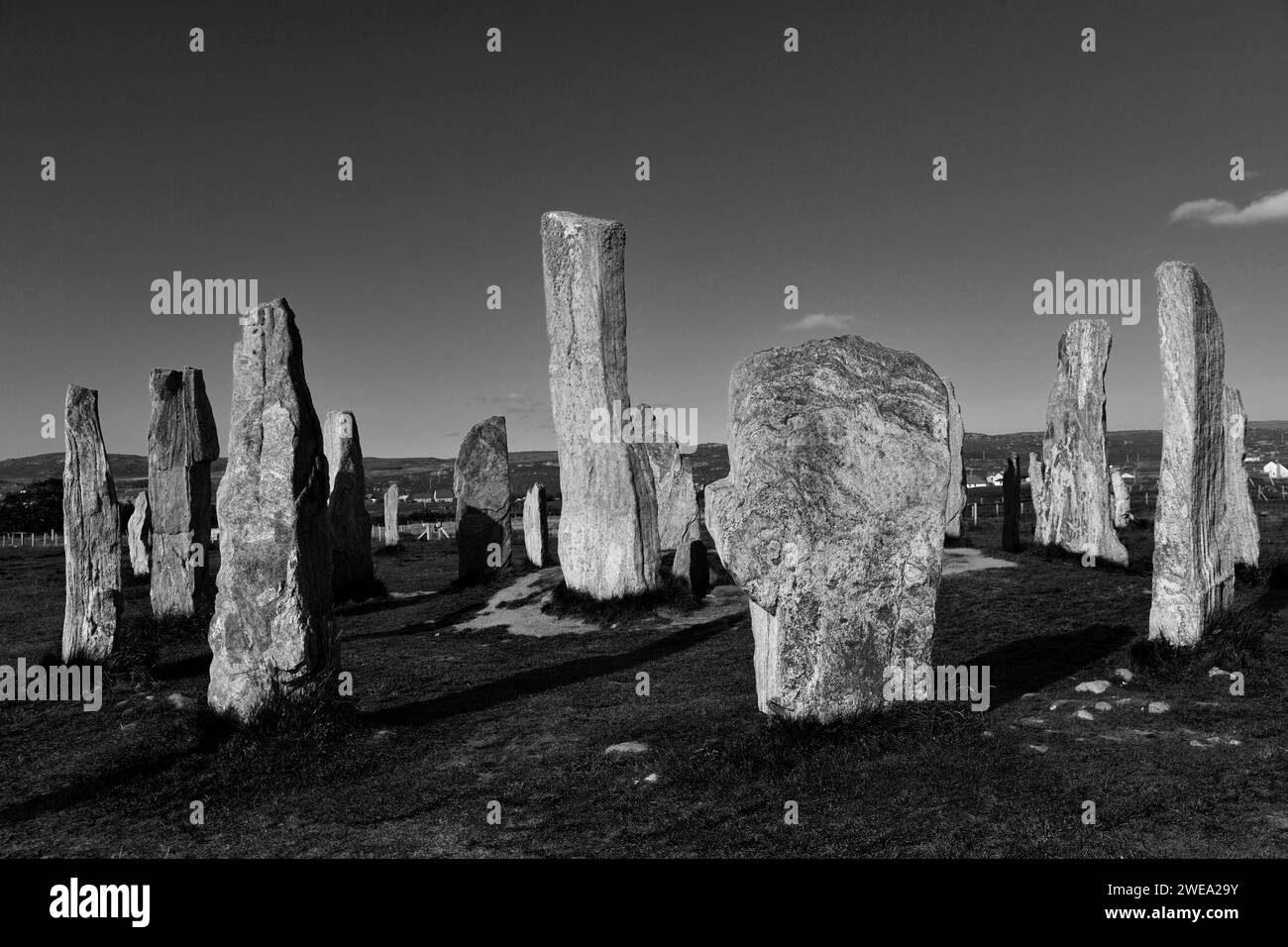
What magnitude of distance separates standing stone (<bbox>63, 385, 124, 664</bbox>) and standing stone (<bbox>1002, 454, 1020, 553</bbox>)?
14780mm

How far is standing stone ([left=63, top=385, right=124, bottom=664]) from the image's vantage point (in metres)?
9.92

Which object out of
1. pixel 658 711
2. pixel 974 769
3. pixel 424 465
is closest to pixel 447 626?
pixel 658 711

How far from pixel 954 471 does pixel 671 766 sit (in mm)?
5076

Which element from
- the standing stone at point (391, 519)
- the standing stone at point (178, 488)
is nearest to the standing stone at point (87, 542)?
the standing stone at point (178, 488)

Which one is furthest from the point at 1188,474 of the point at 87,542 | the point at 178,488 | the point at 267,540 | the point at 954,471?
the point at 178,488

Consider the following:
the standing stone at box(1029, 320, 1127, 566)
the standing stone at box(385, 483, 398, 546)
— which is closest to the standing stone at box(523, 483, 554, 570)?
the standing stone at box(385, 483, 398, 546)

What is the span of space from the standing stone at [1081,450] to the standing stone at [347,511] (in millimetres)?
12329

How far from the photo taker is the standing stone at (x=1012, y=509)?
18516 millimetres

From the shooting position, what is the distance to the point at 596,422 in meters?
13.4

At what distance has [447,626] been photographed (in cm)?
1345

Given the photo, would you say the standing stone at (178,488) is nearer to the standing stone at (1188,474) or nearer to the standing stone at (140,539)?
the standing stone at (140,539)

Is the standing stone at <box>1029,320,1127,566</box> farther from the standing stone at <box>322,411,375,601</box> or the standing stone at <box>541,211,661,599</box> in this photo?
the standing stone at <box>322,411,375,601</box>

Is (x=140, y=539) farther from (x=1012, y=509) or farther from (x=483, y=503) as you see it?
(x=1012, y=509)
